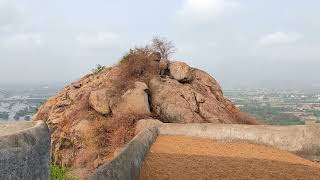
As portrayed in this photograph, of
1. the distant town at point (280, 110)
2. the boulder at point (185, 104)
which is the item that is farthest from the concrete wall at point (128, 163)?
the distant town at point (280, 110)

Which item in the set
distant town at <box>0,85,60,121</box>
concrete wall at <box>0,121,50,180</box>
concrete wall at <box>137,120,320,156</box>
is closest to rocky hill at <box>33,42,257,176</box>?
A: concrete wall at <box>137,120,320,156</box>

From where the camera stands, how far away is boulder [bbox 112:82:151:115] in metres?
22.8

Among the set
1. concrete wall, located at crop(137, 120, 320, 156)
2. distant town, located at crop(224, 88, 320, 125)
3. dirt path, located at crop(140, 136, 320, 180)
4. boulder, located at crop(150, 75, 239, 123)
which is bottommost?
distant town, located at crop(224, 88, 320, 125)

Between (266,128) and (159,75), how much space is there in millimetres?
9523

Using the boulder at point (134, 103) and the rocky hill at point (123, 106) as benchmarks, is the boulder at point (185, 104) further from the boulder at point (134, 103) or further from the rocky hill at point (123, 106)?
the boulder at point (134, 103)

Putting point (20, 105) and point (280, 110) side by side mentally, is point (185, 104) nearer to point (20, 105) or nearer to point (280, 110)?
point (280, 110)

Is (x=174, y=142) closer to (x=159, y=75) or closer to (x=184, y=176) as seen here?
(x=184, y=176)

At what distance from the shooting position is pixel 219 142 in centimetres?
1850

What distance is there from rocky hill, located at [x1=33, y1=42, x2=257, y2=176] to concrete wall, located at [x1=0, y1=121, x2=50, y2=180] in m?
12.5

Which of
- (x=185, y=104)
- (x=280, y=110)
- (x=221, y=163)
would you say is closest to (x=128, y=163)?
(x=221, y=163)

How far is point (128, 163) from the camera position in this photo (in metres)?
11.3

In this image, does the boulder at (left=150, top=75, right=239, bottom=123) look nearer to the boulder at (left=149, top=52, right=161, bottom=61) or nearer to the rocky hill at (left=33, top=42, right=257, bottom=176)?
the rocky hill at (left=33, top=42, right=257, bottom=176)

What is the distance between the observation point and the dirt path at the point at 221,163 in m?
13.0

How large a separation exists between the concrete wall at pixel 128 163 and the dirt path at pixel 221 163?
352 millimetres
